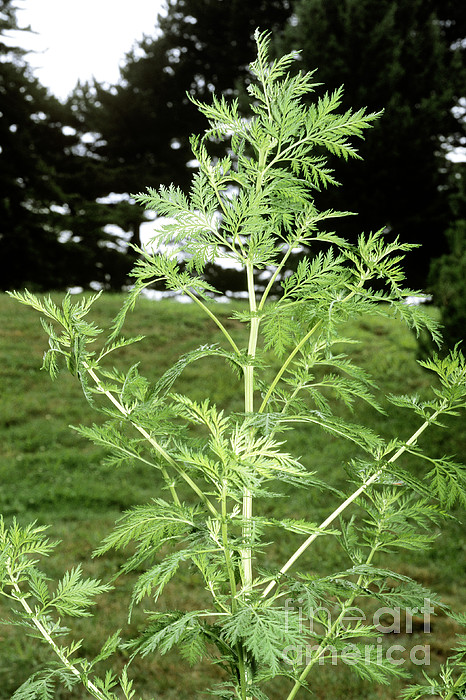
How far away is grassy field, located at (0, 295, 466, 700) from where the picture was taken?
160 inches

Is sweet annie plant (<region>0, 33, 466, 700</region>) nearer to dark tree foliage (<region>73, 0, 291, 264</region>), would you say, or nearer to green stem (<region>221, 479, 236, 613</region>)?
green stem (<region>221, 479, 236, 613</region>)

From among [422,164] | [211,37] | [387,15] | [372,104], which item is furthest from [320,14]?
[211,37]

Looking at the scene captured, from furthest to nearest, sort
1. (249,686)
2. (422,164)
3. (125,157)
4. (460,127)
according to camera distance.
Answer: (125,157), (460,127), (422,164), (249,686)

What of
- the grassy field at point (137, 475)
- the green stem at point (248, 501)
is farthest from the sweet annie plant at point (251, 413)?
the grassy field at point (137, 475)

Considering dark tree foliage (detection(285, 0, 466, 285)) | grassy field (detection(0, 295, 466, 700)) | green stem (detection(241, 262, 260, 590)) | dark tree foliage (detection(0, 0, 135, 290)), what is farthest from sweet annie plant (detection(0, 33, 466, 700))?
dark tree foliage (detection(0, 0, 135, 290))

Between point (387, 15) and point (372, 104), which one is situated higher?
point (387, 15)

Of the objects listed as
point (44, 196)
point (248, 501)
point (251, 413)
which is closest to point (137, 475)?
point (248, 501)

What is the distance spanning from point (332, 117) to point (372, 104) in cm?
1233

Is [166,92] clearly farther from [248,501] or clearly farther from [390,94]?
[248,501]

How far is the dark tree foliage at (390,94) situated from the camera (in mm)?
11852

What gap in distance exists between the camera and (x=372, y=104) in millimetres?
12281

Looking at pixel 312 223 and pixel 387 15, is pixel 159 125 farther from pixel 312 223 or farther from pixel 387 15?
pixel 312 223

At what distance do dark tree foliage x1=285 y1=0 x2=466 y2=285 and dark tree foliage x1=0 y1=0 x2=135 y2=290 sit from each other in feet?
27.9

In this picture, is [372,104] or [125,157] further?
[125,157]
